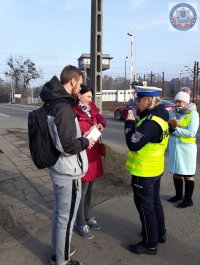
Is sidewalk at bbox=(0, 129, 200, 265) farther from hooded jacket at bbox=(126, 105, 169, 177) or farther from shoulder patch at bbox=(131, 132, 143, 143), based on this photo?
shoulder patch at bbox=(131, 132, 143, 143)

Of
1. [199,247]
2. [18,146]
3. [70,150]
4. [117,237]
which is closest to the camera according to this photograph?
[70,150]

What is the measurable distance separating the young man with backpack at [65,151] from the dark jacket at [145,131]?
1.42 feet

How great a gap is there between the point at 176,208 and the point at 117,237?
1.28m

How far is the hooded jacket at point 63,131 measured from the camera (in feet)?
9.52

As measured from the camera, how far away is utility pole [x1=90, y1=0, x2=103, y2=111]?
7.55m

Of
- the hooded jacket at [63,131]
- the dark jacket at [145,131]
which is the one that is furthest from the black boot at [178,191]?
the hooded jacket at [63,131]

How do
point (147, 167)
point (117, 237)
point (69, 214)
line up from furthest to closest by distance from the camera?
point (117, 237)
point (147, 167)
point (69, 214)

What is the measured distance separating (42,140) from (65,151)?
244mm

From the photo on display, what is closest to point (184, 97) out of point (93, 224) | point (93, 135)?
point (93, 135)

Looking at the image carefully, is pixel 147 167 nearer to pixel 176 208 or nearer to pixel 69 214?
pixel 69 214

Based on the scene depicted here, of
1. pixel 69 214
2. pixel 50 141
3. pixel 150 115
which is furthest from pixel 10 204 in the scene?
pixel 150 115

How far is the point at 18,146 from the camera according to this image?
9.51 metres

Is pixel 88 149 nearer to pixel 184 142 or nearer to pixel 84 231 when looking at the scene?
pixel 84 231

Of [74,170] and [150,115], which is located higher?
[150,115]
